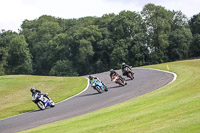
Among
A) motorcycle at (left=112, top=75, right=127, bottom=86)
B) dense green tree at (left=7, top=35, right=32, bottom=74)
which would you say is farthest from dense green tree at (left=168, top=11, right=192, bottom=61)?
motorcycle at (left=112, top=75, right=127, bottom=86)

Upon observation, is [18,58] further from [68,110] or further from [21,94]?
[68,110]

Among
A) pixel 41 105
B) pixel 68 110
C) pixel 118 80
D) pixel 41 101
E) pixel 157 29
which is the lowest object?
pixel 68 110

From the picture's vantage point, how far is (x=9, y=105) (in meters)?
25.2

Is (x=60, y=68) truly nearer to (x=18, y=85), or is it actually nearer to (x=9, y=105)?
(x=18, y=85)

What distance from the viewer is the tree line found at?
269 ft

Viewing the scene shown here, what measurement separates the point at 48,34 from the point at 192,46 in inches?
1813

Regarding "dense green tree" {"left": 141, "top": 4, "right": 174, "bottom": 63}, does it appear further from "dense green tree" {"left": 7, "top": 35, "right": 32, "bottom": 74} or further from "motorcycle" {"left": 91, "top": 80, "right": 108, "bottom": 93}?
"motorcycle" {"left": 91, "top": 80, "right": 108, "bottom": 93}

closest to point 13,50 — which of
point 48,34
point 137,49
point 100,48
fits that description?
point 48,34

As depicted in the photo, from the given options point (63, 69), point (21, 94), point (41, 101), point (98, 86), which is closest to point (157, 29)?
point (63, 69)

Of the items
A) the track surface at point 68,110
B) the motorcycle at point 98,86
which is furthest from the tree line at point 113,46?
the track surface at point 68,110

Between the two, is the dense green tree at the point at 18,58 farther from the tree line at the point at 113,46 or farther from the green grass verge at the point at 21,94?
the green grass verge at the point at 21,94

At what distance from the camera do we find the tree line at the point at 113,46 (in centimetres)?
8188

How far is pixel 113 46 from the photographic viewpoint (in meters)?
87.9

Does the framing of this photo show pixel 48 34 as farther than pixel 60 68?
Yes
